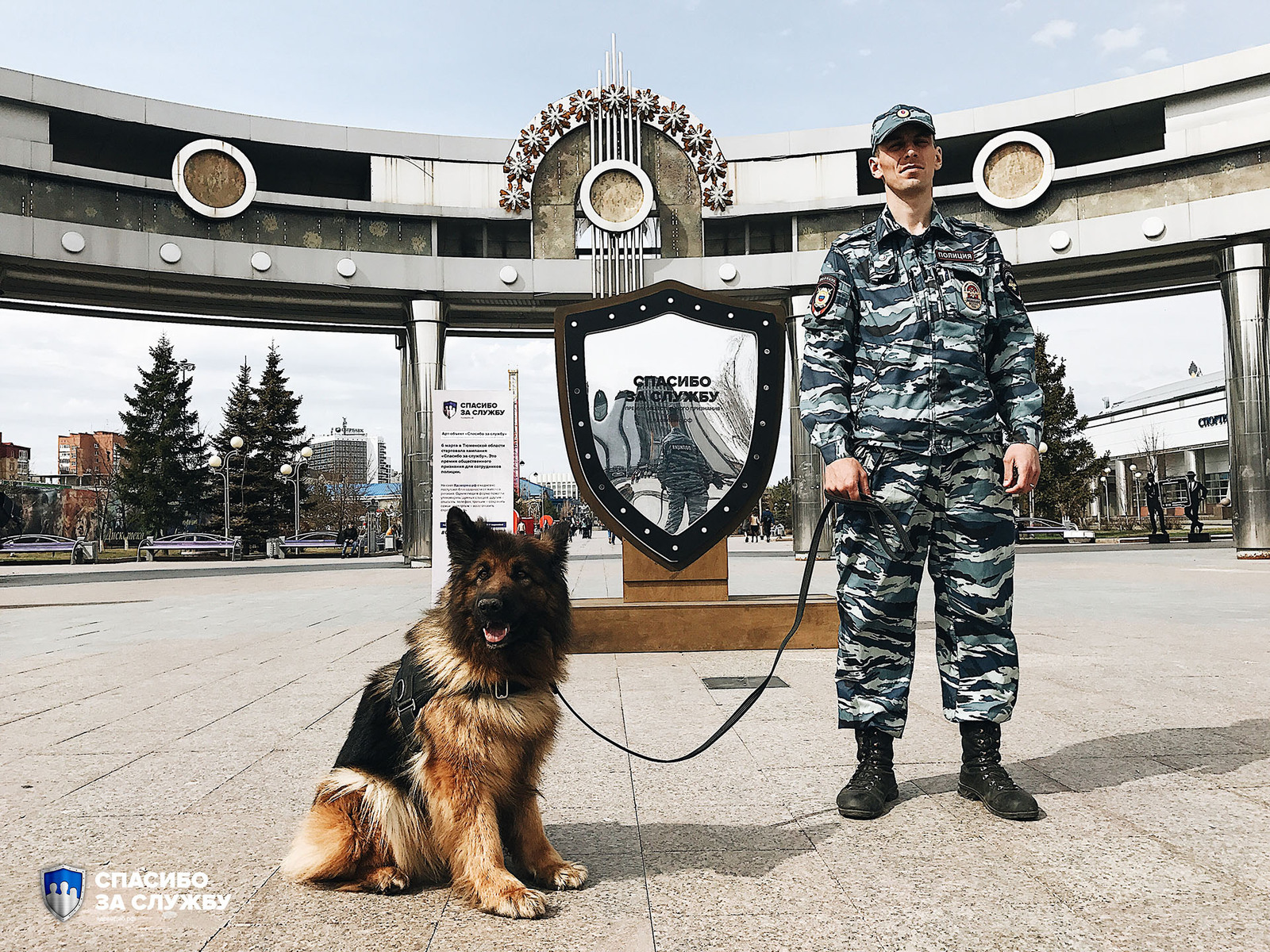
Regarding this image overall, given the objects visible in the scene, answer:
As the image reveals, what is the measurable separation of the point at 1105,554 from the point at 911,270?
24.9 metres

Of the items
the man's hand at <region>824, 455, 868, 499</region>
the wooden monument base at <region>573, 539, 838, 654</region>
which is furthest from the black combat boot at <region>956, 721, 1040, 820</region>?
the wooden monument base at <region>573, 539, 838, 654</region>

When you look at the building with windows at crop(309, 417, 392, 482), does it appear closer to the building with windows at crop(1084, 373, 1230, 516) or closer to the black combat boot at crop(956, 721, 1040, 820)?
the building with windows at crop(1084, 373, 1230, 516)

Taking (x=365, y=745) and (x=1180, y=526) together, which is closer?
(x=365, y=745)

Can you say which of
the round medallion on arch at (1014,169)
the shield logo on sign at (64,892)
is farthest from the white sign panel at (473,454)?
the round medallion on arch at (1014,169)

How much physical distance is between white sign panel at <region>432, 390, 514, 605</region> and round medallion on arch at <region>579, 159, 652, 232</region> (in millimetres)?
12470

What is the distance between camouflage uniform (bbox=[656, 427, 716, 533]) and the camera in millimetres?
7672

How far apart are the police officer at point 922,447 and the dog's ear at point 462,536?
56.3 inches

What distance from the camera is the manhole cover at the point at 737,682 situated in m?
6.07

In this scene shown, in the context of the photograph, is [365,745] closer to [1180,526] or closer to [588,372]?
[588,372]

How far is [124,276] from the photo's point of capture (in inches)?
898

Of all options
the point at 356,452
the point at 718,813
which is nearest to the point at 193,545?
the point at 718,813

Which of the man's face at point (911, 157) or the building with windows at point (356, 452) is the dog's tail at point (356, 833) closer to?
the man's face at point (911, 157)

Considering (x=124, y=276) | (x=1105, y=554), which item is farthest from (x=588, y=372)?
(x=1105, y=554)

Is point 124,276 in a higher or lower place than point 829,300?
higher
